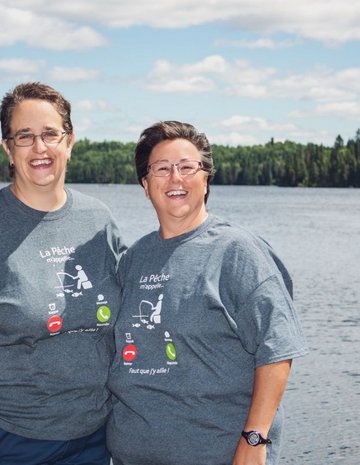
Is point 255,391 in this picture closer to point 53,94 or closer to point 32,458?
point 32,458

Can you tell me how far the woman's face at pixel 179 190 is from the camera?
3527 millimetres

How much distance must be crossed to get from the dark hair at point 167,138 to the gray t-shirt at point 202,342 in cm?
31

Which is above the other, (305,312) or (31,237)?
(31,237)

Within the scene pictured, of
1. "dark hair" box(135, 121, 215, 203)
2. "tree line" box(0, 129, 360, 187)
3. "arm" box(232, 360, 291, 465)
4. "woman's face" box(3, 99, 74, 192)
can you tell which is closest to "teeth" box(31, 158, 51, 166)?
"woman's face" box(3, 99, 74, 192)

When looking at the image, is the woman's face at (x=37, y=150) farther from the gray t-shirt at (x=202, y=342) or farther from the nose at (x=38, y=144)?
the gray t-shirt at (x=202, y=342)

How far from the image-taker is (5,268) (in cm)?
350

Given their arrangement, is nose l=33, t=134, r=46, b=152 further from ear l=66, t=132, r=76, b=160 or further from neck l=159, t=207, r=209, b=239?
neck l=159, t=207, r=209, b=239

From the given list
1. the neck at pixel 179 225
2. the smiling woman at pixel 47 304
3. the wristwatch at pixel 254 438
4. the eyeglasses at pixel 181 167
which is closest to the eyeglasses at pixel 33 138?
the smiling woman at pixel 47 304

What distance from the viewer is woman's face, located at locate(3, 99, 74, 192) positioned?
360 cm

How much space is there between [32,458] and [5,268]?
2.68 feet

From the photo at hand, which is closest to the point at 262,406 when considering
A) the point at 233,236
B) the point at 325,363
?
the point at 233,236

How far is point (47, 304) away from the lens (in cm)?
350

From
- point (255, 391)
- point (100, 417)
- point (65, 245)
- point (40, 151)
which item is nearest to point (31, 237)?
point (65, 245)

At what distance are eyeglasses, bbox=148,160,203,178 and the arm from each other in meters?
0.88
